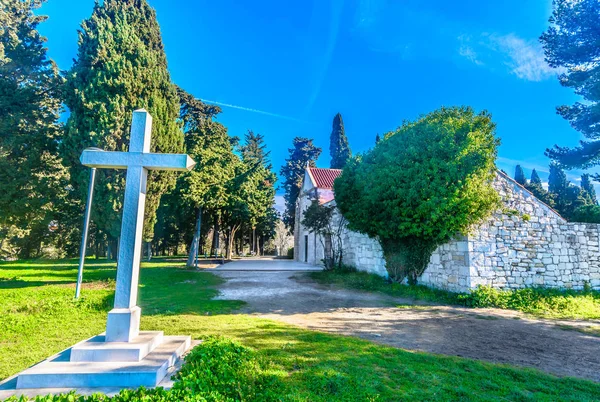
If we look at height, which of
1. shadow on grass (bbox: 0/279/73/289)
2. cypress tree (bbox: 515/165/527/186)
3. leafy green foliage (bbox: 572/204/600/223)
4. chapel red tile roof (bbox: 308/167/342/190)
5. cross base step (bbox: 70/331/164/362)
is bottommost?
shadow on grass (bbox: 0/279/73/289)

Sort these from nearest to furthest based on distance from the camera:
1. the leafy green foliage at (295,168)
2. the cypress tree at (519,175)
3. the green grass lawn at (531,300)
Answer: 1. the green grass lawn at (531,300)
2. the leafy green foliage at (295,168)
3. the cypress tree at (519,175)

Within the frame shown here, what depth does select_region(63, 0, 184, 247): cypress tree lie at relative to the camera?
38.9ft

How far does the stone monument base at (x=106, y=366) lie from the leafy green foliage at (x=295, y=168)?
30.5 metres

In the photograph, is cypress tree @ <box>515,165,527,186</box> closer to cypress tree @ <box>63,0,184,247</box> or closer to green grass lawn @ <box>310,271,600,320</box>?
green grass lawn @ <box>310,271,600,320</box>

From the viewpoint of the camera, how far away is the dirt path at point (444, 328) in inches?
186

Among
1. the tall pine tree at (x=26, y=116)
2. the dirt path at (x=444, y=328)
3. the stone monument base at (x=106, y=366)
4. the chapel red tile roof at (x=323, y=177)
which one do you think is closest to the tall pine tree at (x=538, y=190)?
the chapel red tile roof at (x=323, y=177)

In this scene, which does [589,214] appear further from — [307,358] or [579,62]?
[307,358]

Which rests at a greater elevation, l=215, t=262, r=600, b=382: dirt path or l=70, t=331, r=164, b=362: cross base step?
l=70, t=331, r=164, b=362: cross base step

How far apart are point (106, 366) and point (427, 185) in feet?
29.4

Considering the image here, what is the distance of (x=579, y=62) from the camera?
1041 cm

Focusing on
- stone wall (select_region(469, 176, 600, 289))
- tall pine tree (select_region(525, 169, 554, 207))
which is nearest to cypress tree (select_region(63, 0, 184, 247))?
stone wall (select_region(469, 176, 600, 289))

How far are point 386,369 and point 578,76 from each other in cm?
1235

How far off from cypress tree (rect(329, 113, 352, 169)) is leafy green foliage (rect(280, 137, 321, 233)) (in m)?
3.05

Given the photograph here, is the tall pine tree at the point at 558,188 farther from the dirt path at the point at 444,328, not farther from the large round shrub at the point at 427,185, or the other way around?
the dirt path at the point at 444,328
